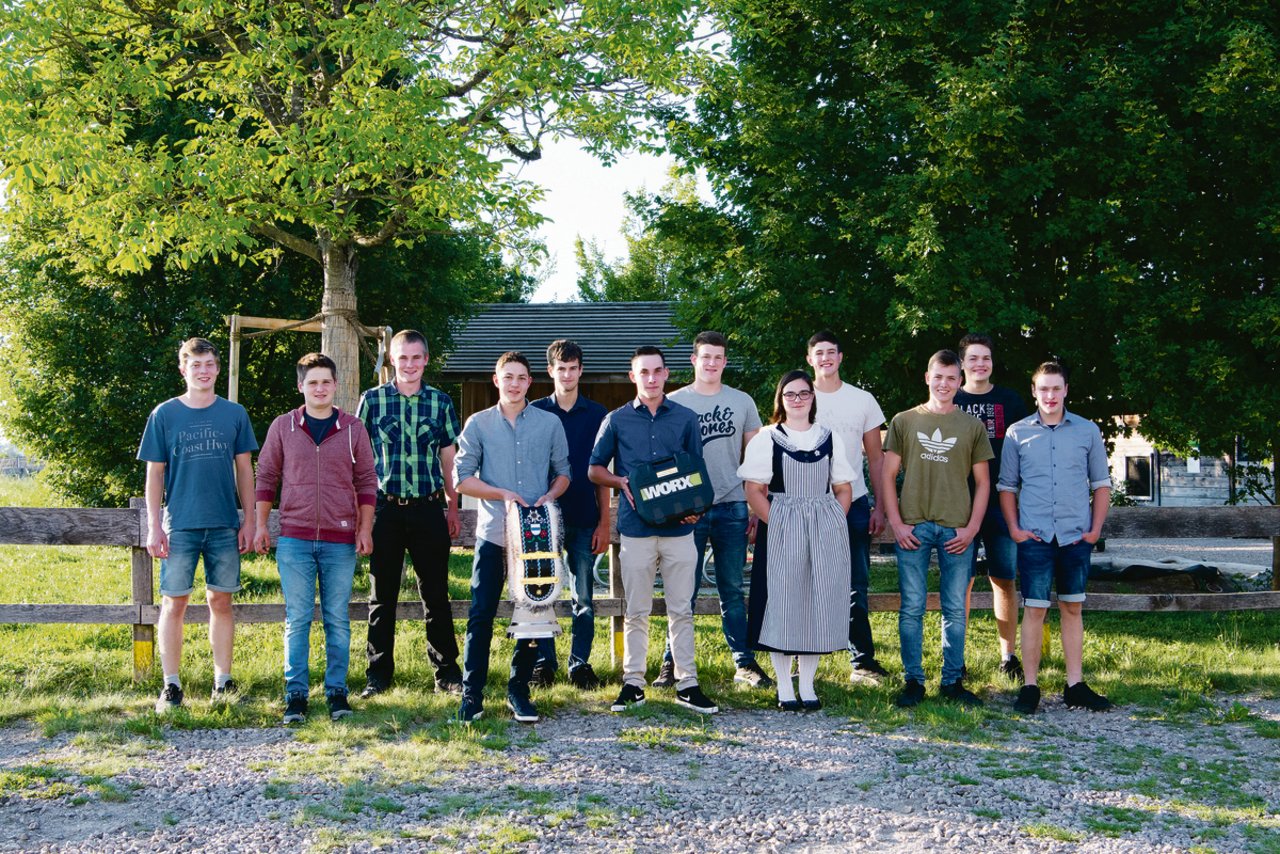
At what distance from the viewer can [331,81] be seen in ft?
36.2

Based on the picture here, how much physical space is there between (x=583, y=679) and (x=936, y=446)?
94.9 inches

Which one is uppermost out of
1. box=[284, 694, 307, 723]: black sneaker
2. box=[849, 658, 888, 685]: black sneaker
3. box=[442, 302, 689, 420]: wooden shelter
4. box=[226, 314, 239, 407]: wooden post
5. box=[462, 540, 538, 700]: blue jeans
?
box=[442, 302, 689, 420]: wooden shelter

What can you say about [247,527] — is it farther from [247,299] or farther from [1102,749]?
[247,299]

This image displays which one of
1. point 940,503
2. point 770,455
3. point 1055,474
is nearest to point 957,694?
point 940,503

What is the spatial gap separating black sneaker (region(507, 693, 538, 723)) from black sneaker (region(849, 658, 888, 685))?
6.58 feet

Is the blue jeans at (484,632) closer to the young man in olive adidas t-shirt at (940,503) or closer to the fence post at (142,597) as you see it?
the young man in olive adidas t-shirt at (940,503)

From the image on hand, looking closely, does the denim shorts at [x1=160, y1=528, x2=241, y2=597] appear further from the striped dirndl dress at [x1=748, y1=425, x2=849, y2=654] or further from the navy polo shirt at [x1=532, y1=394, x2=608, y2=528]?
the striped dirndl dress at [x1=748, y1=425, x2=849, y2=654]

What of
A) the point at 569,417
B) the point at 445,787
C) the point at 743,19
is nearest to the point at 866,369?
the point at 743,19

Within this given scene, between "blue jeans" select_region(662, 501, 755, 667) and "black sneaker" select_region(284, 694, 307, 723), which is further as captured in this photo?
"blue jeans" select_region(662, 501, 755, 667)

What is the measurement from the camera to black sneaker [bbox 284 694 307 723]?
5.58m

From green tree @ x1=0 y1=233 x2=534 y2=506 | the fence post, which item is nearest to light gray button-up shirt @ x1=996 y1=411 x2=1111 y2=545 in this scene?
the fence post

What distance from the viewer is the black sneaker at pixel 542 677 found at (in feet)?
20.9

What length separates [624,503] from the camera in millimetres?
5949

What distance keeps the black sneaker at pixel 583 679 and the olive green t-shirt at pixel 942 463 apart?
203cm
